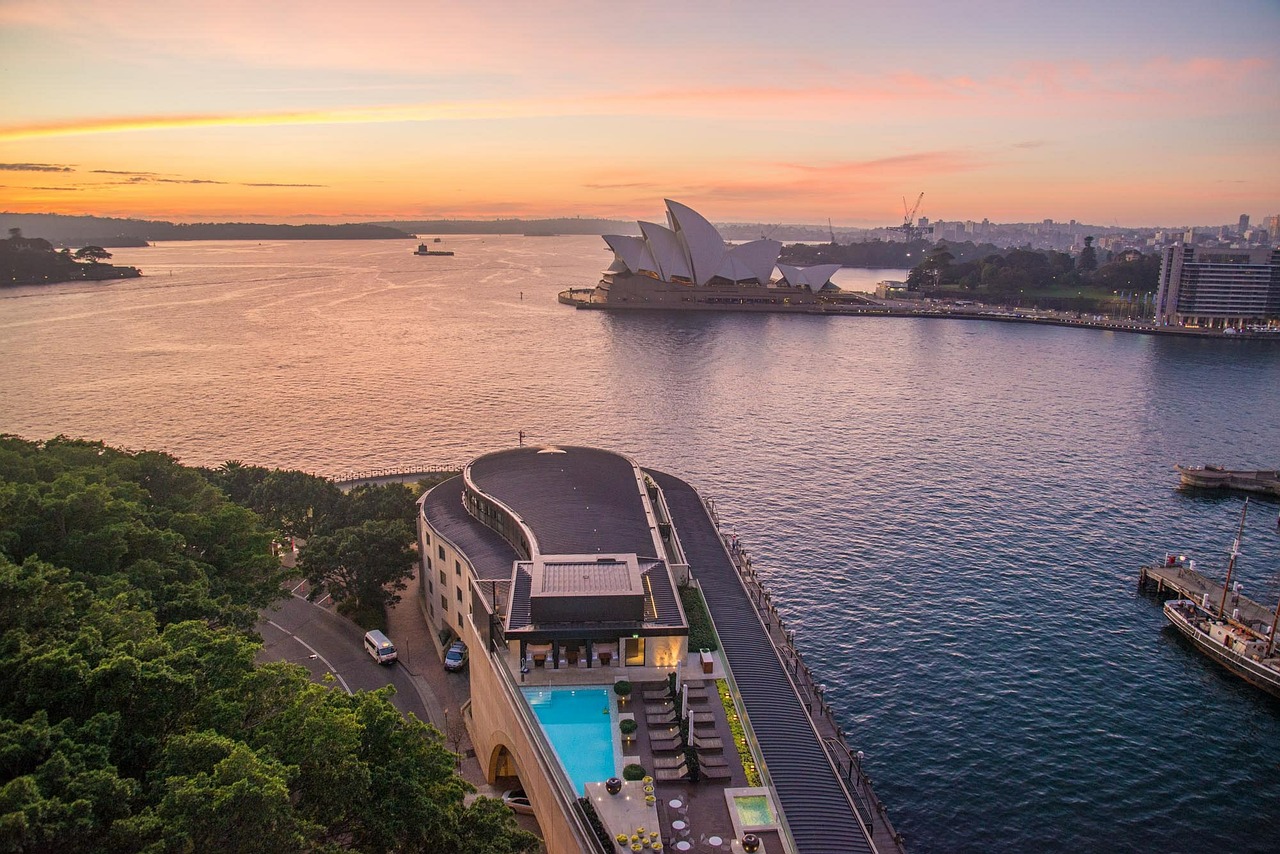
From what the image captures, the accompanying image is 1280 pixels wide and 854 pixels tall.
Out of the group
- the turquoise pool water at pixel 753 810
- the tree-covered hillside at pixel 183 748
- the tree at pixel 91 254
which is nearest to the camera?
the tree-covered hillside at pixel 183 748

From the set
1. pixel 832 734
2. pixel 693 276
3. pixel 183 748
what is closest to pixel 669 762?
pixel 832 734

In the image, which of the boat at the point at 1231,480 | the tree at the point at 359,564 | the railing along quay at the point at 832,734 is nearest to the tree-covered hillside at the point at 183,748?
the tree at the point at 359,564

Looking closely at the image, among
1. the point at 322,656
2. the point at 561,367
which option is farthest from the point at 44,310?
the point at 322,656

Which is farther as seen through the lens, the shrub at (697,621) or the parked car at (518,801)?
the shrub at (697,621)

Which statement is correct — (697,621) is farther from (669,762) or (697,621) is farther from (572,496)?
(572,496)

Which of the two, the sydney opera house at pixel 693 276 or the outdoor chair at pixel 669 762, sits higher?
the sydney opera house at pixel 693 276

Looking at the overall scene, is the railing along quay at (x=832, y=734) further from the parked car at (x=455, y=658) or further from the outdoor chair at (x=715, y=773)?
the parked car at (x=455, y=658)

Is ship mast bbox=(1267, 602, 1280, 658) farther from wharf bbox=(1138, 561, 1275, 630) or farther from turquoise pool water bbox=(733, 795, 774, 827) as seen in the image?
turquoise pool water bbox=(733, 795, 774, 827)
